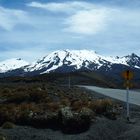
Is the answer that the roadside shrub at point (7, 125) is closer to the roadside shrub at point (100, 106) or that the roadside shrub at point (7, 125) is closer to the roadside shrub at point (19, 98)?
the roadside shrub at point (100, 106)

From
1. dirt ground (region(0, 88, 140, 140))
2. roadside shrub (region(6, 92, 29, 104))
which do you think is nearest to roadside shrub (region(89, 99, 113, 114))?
dirt ground (region(0, 88, 140, 140))

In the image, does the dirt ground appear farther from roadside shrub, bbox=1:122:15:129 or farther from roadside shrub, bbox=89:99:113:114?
roadside shrub, bbox=89:99:113:114

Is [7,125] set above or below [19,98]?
below

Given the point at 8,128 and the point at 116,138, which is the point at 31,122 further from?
the point at 116,138

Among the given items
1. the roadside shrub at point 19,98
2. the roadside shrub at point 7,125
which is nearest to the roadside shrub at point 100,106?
the roadside shrub at point 7,125

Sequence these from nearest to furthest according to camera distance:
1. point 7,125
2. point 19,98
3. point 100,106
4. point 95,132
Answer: point 95,132 < point 7,125 < point 100,106 < point 19,98

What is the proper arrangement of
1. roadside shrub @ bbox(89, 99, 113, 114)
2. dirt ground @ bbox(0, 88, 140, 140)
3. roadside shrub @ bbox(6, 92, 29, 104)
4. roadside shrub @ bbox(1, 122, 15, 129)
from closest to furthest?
dirt ground @ bbox(0, 88, 140, 140)
roadside shrub @ bbox(1, 122, 15, 129)
roadside shrub @ bbox(89, 99, 113, 114)
roadside shrub @ bbox(6, 92, 29, 104)

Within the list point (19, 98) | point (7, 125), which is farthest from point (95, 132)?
point (19, 98)

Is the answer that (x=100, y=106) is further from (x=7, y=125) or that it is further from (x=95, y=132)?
(x=7, y=125)

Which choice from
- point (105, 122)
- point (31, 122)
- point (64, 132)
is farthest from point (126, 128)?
point (31, 122)

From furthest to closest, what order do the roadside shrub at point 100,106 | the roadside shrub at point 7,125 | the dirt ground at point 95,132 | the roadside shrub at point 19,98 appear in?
the roadside shrub at point 19,98 < the roadside shrub at point 100,106 < the roadside shrub at point 7,125 < the dirt ground at point 95,132

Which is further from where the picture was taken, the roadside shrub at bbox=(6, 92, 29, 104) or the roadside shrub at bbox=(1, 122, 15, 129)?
the roadside shrub at bbox=(6, 92, 29, 104)

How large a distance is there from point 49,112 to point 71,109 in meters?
0.97

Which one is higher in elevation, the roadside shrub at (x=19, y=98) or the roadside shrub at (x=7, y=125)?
the roadside shrub at (x=19, y=98)
